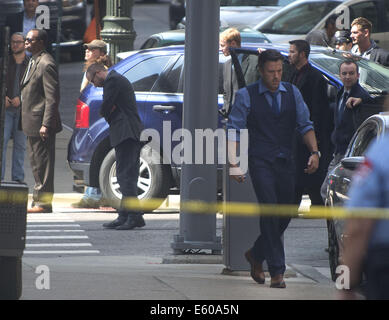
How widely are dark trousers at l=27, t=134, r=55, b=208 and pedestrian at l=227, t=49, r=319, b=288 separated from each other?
194 inches

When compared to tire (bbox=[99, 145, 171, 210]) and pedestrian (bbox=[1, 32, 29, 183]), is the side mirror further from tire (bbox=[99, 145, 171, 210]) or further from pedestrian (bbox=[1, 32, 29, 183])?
pedestrian (bbox=[1, 32, 29, 183])

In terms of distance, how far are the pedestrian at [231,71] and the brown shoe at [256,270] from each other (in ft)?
11.5

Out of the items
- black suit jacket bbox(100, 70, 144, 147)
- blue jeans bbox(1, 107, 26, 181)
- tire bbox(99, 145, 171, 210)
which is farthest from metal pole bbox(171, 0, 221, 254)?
blue jeans bbox(1, 107, 26, 181)

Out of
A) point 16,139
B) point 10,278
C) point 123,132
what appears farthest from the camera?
point 16,139

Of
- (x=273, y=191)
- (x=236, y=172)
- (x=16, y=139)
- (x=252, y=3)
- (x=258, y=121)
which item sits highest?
(x=258, y=121)

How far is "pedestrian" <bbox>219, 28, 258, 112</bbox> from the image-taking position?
503 inches

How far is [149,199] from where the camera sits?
13.5 meters

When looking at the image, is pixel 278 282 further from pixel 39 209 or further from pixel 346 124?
pixel 39 209

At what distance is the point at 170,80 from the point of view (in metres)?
13.6

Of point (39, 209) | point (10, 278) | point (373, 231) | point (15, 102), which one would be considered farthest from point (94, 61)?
point (373, 231)

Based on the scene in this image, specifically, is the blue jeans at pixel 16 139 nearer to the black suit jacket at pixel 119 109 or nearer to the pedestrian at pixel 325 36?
the black suit jacket at pixel 119 109

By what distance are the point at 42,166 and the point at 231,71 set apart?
8.08 ft
